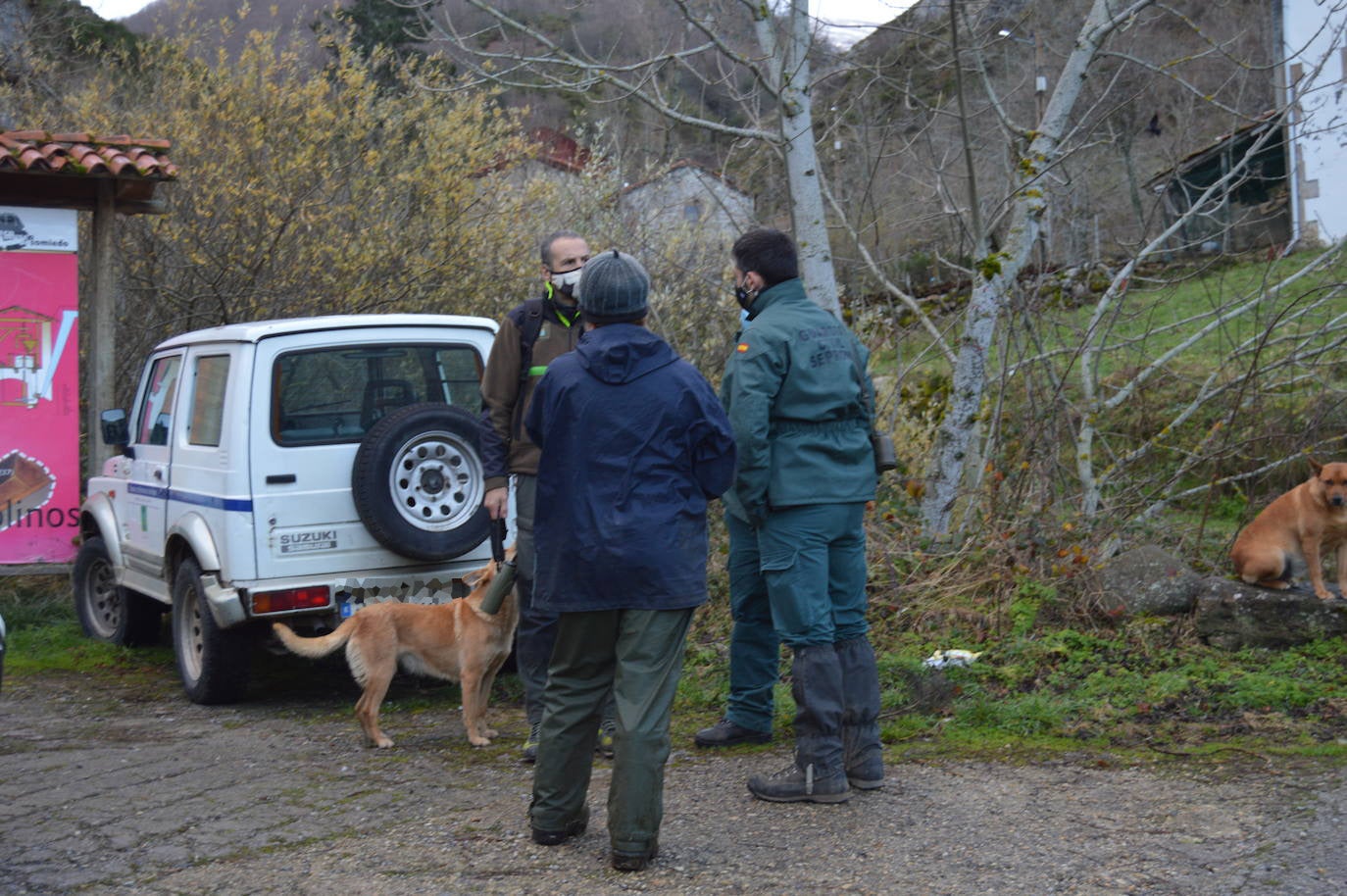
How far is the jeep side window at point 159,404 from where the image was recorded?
704 cm

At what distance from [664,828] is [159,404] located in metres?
4.37

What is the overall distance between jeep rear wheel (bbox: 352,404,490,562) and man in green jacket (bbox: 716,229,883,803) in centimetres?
179

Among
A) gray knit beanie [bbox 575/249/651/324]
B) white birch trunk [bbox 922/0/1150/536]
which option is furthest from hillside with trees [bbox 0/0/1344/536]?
gray knit beanie [bbox 575/249/651/324]

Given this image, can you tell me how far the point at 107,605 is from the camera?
27.6 feet

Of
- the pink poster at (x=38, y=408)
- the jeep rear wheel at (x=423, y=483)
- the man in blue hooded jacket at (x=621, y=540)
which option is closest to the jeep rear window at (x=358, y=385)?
the jeep rear wheel at (x=423, y=483)

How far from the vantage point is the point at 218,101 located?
11781 mm

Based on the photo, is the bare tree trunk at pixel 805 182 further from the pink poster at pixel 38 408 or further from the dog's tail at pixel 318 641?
the pink poster at pixel 38 408

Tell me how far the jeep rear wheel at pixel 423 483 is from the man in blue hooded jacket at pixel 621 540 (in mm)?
2057

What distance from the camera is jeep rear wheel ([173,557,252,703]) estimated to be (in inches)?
247

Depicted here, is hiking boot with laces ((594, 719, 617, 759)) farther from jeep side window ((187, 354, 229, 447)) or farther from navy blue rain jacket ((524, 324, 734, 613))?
jeep side window ((187, 354, 229, 447))

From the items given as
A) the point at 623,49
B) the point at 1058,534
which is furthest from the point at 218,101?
the point at 1058,534

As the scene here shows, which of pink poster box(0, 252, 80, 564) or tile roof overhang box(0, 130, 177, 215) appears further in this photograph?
pink poster box(0, 252, 80, 564)

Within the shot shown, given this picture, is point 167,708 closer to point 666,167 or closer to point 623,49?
point 623,49

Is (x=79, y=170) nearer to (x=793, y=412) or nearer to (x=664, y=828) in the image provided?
(x=793, y=412)
